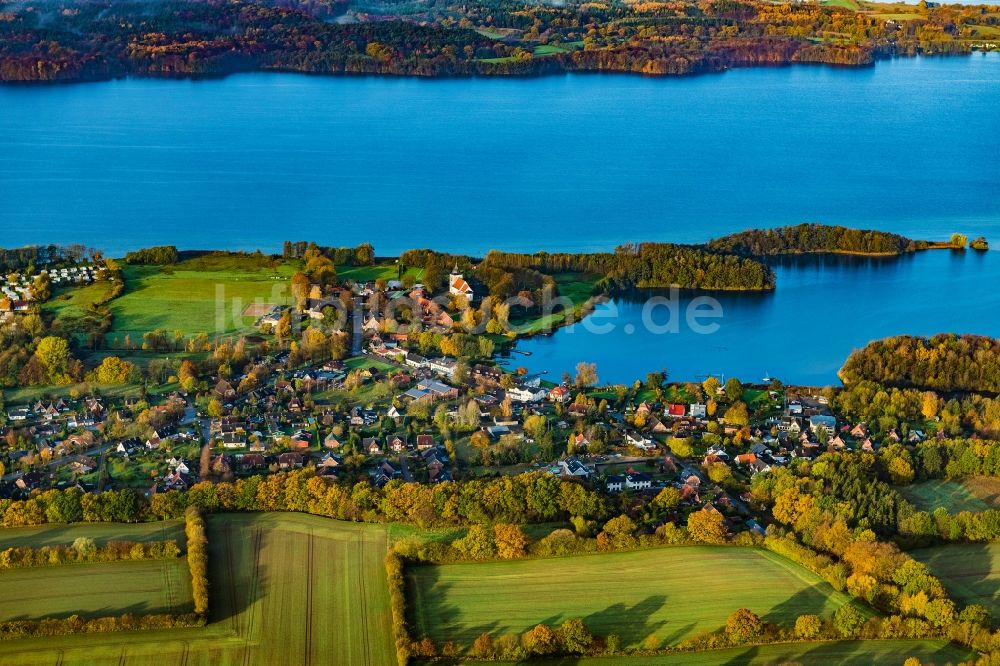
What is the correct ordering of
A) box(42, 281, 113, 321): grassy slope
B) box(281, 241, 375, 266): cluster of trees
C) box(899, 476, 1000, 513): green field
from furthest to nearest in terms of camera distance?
box(281, 241, 375, 266): cluster of trees, box(42, 281, 113, 321): grassy slope, box(899, 476, 1000, 513): green field

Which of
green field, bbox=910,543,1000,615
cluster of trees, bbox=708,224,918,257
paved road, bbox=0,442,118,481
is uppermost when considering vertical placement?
cluster of trees, bbox=708,224,918,257

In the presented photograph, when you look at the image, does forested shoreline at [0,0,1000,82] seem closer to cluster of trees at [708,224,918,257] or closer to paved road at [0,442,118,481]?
cluster of trees at [708,224,918,257]

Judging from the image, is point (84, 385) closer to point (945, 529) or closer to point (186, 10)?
point (945, 529)


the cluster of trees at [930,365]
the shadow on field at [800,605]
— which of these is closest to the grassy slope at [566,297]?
the cluster of trees at [930,365]

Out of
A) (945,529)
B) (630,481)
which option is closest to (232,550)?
(630,481)

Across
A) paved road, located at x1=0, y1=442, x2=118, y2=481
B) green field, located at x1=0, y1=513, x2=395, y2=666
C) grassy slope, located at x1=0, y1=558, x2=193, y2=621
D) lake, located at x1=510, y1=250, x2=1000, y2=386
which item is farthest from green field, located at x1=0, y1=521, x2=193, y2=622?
lake, located at x1=510, y1=250, x2=1000, y2=386

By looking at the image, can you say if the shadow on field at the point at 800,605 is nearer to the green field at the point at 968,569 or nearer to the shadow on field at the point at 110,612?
the green field at the point at 968,569

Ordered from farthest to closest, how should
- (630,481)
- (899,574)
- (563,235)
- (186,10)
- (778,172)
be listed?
(186,10) → (778,172) → (563,235) → (630,481) → (899,574)

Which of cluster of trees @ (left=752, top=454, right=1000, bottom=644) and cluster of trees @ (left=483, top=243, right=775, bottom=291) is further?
cluster of trees @ (left=483, top=243, right=775, bottom=291)
